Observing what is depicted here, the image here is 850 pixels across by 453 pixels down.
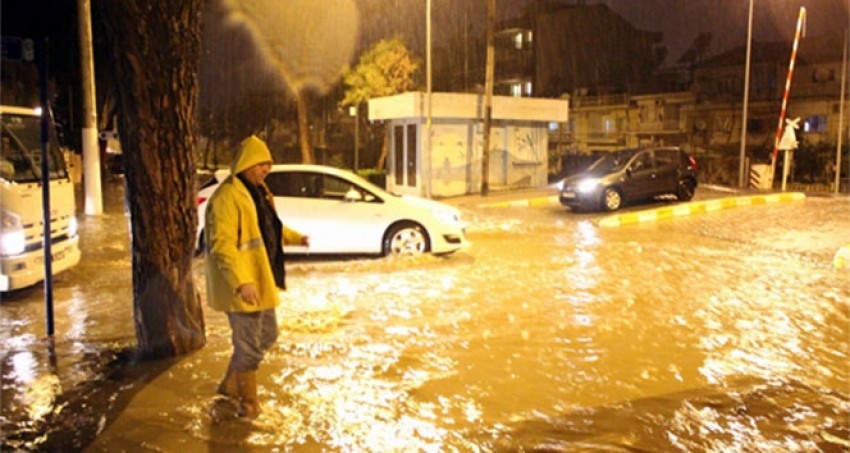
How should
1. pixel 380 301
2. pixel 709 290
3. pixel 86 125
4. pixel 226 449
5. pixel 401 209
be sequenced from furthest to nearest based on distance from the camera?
pixel 86 125 < pixel 401 209 < pixel 709 290 < pixel 380 301 < pixel 226 449

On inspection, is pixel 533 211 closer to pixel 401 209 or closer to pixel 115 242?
pixel 401 209

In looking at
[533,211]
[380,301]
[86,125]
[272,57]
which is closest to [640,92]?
[272,57]

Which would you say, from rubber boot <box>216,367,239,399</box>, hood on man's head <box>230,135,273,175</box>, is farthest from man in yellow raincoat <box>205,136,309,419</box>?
rubber boot <box>216,367,239,399</box>

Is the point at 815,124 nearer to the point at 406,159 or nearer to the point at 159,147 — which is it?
the point at 406,159

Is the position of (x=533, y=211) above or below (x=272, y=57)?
below

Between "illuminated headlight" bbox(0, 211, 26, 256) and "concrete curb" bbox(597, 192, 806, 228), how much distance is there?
11.6 meters

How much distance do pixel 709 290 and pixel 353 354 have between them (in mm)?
5053

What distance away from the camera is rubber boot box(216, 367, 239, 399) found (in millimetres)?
4941

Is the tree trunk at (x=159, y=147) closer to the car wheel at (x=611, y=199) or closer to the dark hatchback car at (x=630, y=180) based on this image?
the dark hatchback car at (x=630, y=180)

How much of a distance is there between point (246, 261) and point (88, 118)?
46.0 ft

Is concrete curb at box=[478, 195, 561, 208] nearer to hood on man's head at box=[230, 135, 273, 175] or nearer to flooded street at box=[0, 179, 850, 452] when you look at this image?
flooded street at box=[0, 179, 850, 452]

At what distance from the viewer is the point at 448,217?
11383 mm

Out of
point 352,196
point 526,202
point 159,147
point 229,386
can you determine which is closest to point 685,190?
point 526,202

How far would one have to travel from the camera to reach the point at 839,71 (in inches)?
1608
